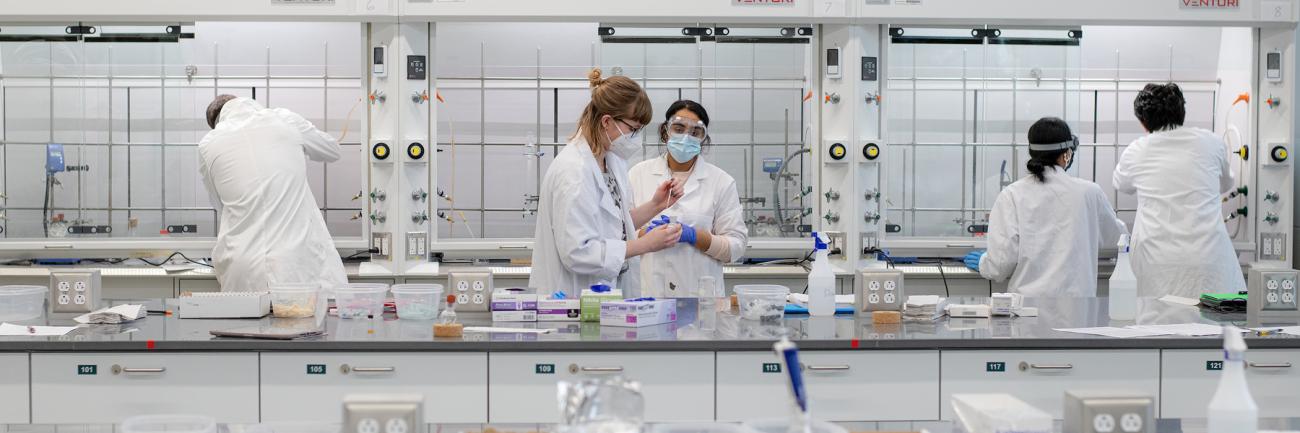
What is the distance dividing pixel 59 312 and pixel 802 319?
1.92 metres

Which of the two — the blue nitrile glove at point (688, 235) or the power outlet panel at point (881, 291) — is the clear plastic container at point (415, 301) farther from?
the power outlet panel at point (881, 291)

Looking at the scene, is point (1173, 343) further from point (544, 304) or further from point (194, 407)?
point (194, 407)

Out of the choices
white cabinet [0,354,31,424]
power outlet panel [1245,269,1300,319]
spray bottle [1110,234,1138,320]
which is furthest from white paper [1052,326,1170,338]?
white cabinet [0,354,31,424]

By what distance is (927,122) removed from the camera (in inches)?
195

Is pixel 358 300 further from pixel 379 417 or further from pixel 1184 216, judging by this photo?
pixel 1184 216

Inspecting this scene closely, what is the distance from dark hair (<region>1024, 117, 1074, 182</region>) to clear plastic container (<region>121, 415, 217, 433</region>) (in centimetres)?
294

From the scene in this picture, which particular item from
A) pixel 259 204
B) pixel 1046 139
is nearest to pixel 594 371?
pixel 259 204

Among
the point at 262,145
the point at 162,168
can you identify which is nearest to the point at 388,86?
the point at 262,145

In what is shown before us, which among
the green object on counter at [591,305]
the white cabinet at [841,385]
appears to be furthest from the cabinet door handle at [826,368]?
the green object on counter at [591,305]

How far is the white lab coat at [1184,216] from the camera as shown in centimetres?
409

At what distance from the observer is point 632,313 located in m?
2.66

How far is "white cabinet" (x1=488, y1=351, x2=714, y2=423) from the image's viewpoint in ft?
8.13

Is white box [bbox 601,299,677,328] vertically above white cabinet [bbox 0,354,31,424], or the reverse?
white box [bbox 601,299,677,328]

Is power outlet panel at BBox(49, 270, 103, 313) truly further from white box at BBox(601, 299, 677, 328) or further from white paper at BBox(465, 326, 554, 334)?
white box at BBox(601, 299, 677, 328)
